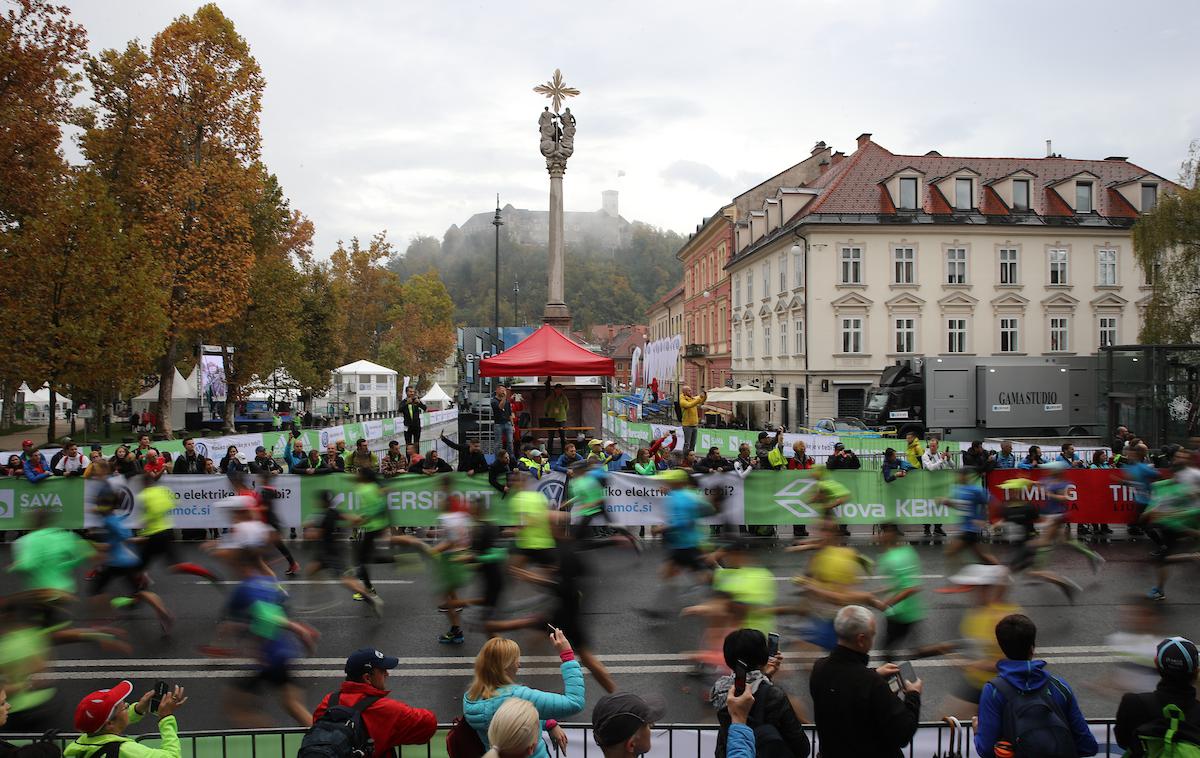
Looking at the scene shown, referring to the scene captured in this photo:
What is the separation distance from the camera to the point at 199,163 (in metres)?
30.2

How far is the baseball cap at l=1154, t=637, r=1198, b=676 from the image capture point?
12.2 feet

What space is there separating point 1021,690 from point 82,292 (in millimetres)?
28906

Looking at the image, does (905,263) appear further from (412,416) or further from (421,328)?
(421,328)

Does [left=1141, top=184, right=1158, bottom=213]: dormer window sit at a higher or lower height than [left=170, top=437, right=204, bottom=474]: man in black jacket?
higher

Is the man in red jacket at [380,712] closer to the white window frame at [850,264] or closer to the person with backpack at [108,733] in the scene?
the person with backpack at [108,733]

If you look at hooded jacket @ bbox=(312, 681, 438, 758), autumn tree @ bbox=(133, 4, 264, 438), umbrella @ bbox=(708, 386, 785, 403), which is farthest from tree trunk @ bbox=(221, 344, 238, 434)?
hooded jacket @ bbox=(312, 681, 438, 758)

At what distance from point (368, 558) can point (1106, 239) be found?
135 feet

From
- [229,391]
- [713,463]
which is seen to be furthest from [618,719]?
[229,391]

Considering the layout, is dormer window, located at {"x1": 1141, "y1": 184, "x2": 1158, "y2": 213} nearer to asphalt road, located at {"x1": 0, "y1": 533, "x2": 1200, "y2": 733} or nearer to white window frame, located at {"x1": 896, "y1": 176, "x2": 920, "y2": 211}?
white window frame, located at {"x1": 896, "y1": 176, "x2": 920, "y2": 211}

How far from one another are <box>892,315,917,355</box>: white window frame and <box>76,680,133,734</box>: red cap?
38937 mm

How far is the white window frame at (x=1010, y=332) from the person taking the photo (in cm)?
3975

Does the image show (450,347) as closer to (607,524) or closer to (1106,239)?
(1106,239)

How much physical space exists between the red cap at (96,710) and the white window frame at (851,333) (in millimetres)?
38000

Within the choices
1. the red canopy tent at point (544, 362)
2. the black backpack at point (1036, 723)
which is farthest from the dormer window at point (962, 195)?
the black backpack at point (1036, 723)
